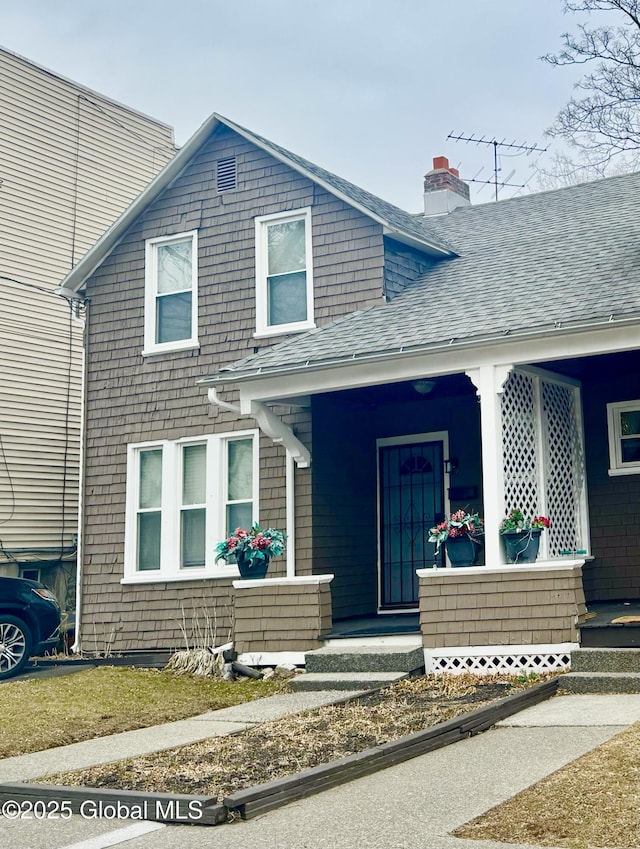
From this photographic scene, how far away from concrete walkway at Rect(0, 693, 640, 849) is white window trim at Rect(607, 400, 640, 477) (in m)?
4.04

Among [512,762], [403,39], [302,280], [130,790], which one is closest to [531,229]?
[302,280]

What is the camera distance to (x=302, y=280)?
12930 millimetres

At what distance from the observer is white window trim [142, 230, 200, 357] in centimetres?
1355

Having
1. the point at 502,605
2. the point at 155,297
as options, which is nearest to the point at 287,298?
the point at 155,297

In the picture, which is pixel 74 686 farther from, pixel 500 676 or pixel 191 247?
pixel 191 247

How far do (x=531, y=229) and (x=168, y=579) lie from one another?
639cm

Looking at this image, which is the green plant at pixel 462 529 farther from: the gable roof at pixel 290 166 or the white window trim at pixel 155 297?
the white window trim at pixel 155 297

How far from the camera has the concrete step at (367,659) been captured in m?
9.67

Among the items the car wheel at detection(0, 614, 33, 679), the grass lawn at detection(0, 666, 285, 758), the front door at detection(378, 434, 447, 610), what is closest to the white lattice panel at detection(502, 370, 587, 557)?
the front door at detection(378, 434, 447, 610)

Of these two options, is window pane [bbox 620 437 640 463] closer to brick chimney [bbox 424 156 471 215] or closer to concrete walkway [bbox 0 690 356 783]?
concrete walkway [bbox 0 690 356 783]

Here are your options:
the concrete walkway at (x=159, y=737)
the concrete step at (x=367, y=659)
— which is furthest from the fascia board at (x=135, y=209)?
the concrete walkway at (x=159, y=737)

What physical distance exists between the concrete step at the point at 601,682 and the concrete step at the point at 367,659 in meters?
1.52

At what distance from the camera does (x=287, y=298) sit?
12992mm

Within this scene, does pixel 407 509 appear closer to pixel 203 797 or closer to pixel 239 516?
pixel 239 516
